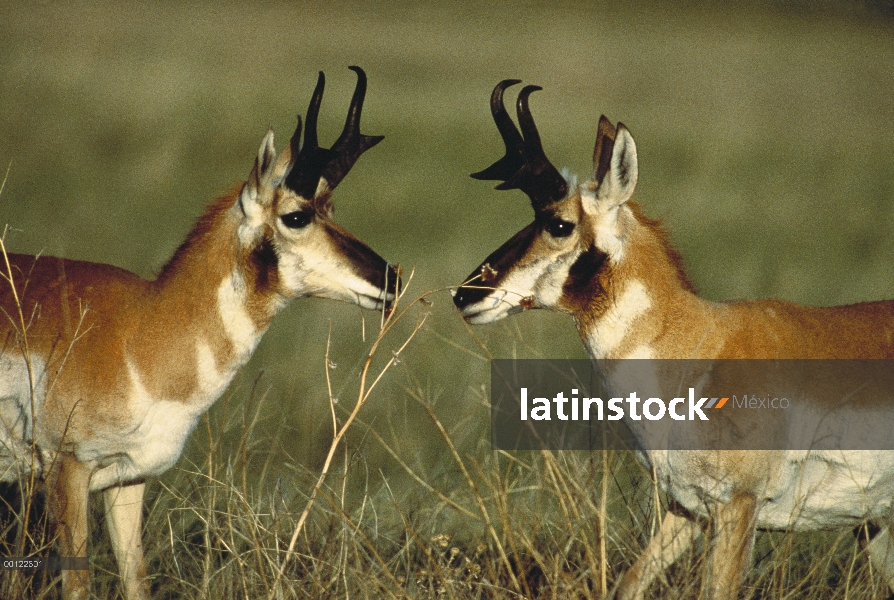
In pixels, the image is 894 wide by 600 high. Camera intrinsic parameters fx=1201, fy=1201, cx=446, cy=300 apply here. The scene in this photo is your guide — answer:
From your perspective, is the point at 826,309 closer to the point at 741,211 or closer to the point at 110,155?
the point at 741,211

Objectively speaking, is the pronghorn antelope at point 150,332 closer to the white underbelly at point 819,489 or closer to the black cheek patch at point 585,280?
the black cheek patch at point 585,280

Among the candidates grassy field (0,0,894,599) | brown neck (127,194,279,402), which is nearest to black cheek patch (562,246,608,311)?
grassy field (0,0,894,599)

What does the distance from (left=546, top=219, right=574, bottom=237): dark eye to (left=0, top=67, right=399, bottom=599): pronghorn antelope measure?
740 millimetres

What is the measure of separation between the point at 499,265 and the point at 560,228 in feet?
1.03

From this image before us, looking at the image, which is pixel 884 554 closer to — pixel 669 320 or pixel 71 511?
pixel 669 320

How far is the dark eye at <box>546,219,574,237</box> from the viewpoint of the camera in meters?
5.25

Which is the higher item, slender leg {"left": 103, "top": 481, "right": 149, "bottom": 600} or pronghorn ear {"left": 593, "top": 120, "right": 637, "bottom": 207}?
pronghorn ear {"left": 593, "top": 120, "right": 637, "bottom": 207}

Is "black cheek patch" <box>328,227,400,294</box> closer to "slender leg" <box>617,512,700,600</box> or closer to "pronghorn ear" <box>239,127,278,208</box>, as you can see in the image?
"pronghorn ear" <box>239,127,278,208</box>

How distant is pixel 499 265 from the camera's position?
17.4 ft

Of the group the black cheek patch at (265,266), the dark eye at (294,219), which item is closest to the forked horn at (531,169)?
the dark eye at (294,219)

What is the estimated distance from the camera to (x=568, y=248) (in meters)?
5.25

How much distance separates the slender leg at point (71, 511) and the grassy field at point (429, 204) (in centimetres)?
19

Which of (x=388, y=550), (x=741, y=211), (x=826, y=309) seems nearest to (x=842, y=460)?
(x=826, y=309)

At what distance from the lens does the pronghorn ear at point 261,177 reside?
524 cm
